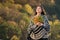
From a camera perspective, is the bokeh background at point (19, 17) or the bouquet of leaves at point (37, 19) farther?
the bokeh background at point (19, 17)

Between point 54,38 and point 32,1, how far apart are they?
4.91ft

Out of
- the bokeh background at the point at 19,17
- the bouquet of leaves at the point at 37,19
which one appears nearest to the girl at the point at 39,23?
the bouquet of leaves at the point at 37,19

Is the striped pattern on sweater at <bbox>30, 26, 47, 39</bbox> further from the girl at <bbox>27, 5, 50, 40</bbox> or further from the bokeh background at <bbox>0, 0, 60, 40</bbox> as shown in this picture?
the bokeh background at <bbox>0, 0, 60, 40</bbox>

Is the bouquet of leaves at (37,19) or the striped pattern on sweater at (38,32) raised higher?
the bouquet of leaves at (37,19)

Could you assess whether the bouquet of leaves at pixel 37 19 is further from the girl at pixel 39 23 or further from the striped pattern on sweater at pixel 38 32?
the striped pattern on sweater at pixel 38 32

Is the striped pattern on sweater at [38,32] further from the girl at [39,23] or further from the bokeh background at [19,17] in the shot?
the bokeh background at [19,17]

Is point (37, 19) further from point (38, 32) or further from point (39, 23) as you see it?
point (38, 32)

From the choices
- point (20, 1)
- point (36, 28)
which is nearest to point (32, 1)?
point (20, 1)

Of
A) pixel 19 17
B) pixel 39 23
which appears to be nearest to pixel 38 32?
pixel 39 23

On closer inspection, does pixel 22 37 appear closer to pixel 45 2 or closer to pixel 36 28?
pixel 45 2

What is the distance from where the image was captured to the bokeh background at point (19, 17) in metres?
9.27

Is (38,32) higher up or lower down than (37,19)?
lower down

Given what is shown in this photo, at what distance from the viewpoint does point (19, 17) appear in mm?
9672

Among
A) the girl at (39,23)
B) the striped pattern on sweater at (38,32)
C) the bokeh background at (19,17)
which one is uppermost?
the girl at (39,23)
